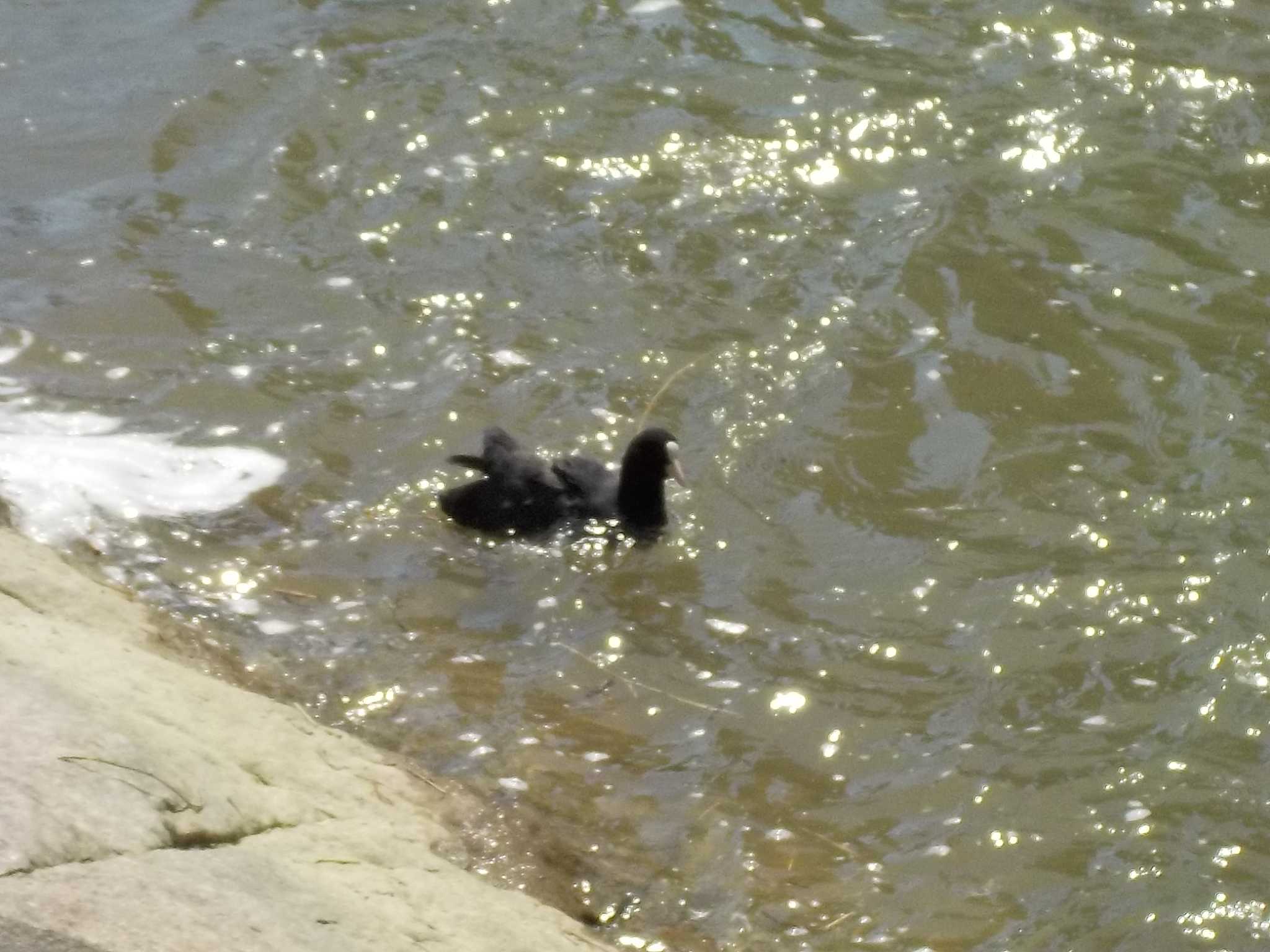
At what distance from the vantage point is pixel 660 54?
10273mm

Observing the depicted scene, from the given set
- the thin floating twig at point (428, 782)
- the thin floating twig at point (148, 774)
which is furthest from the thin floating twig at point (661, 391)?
the thin floating twig at point (148, 774)

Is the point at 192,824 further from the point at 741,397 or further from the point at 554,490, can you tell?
the point at 741,397

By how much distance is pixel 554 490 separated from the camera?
22.4ft

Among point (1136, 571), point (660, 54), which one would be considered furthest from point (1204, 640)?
point (660, 54)

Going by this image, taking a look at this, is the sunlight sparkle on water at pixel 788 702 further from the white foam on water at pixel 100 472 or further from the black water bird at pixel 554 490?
the white foam on water at pixel 100 472

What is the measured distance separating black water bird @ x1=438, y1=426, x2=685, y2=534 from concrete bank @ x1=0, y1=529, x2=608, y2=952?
6.37 ft

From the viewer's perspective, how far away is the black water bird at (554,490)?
6.66 m

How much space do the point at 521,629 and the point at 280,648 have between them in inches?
39.9

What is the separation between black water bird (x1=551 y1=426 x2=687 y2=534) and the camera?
6734 mm

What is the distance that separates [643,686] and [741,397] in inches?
82.1

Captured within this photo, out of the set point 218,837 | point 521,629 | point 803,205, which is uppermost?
point 218,837

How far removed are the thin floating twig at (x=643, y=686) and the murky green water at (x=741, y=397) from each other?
2 cm

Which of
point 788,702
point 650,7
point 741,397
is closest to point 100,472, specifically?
point 741,397

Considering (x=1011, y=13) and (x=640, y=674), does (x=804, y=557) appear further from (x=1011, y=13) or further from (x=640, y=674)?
(x=1011, y=13)
